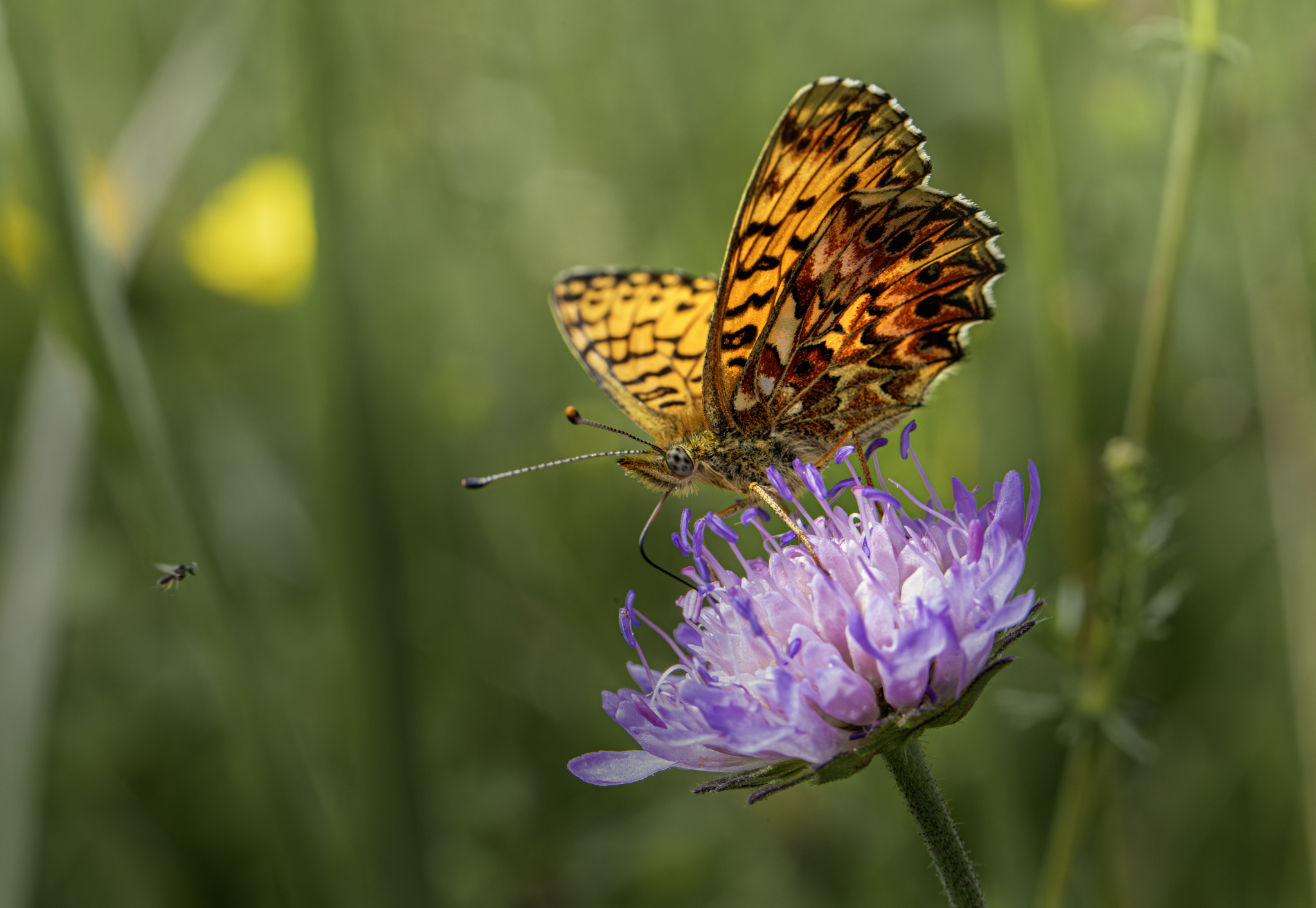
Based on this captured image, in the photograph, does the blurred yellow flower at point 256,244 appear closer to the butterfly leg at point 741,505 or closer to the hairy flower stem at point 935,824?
the butterfly leg at point 741,505

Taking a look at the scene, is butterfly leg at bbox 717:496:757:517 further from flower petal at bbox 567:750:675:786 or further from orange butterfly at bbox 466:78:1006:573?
flower petal at bbox 567:750:675:786

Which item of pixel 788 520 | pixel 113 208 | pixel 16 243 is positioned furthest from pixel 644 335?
pixel 16 243

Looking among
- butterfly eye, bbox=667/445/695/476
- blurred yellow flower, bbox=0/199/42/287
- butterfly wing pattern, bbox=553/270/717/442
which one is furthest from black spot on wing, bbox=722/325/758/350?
blurred yellow flower, bbox=0/199/42/287

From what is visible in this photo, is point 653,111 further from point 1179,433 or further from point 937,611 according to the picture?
point 937,611

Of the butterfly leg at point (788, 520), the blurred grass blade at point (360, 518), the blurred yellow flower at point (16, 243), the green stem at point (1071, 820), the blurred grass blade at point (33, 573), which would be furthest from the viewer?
the blurred yellow flower at point (16, 243)

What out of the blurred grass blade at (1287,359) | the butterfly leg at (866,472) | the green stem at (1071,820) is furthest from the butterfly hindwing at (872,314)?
the blurred grass blade at (1287,359)
